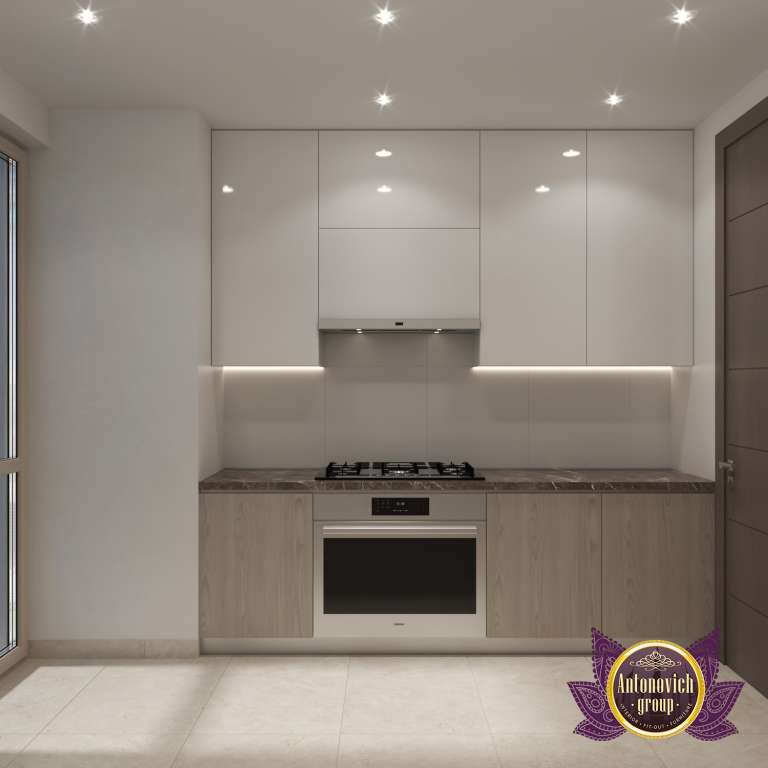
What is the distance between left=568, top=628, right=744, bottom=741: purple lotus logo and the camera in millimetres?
2289

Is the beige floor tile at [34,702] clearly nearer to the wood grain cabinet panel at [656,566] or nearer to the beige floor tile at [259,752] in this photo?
the beige floor tile at [259,752]

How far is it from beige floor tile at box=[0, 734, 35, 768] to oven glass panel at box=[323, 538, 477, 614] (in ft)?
4.56

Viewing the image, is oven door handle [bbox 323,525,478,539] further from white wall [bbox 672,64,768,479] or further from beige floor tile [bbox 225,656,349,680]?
Result: white wall [bbox 672,64,768,479]

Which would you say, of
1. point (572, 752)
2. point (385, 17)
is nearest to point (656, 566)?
point (572, 752)

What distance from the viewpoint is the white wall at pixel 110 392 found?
328cm

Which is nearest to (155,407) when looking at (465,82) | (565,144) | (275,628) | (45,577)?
(45,577)

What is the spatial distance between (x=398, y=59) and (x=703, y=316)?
2.05 meters

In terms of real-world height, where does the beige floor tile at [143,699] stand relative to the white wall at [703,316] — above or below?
below

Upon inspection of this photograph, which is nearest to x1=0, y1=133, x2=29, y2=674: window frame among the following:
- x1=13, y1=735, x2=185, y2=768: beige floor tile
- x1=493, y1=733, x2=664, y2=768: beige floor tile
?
x1=13, y1=735, x2=185, y2=768: beige floor tile

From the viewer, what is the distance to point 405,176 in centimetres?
349

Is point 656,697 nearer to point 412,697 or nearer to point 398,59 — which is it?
point 412,697

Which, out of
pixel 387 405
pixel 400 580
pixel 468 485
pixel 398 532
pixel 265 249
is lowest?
pixel 400 580

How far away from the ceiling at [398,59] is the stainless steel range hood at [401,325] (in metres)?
1.06

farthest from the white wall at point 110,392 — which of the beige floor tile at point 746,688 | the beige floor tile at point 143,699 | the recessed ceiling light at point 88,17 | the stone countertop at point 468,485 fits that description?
the beige floor tile at point 746,688
